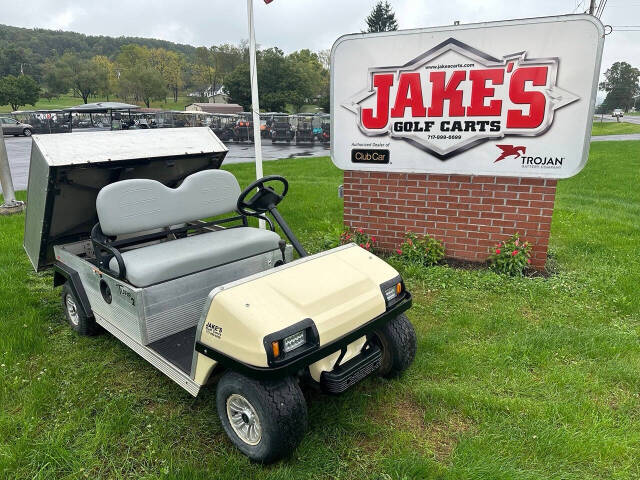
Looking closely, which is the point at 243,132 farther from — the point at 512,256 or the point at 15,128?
the point at 512,256

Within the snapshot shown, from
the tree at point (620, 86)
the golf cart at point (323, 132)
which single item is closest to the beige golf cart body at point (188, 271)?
the golf cart at point (323, 132)

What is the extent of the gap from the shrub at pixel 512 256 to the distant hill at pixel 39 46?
93.2 m

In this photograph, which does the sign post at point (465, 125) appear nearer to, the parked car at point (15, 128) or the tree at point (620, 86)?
the parked car at point (15, 128)

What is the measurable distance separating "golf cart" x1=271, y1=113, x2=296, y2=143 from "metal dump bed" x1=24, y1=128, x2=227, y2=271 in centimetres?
2057

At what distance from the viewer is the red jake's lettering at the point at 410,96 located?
469 cm

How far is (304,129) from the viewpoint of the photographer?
24219 millimetres

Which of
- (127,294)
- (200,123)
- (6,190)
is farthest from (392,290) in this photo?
(200,123)

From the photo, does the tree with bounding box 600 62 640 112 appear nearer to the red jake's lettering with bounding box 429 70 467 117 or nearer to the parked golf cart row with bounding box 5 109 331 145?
the parked golf cart row with bounding box 5 109 331 145

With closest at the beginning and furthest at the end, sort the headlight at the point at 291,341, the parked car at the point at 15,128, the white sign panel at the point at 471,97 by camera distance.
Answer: the headlight at the point at 291,341 → the white sign panel at the point at 471,97 → the parked car at the point at 15,128

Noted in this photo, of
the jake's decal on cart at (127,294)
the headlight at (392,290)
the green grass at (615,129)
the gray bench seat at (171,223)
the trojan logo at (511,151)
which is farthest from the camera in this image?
the green grass at (615,129)

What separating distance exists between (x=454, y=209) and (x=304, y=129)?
2021 cm

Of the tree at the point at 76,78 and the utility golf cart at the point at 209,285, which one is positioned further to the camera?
the tree at the point at 76,78

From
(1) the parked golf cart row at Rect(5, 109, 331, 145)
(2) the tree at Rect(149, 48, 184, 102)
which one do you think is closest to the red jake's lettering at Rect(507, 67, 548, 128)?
(1) the parked golf cart row at Rect(5, 109, 331, 145)

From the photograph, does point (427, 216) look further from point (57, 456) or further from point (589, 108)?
point (57, 456)
